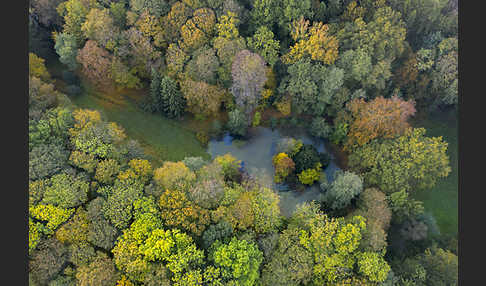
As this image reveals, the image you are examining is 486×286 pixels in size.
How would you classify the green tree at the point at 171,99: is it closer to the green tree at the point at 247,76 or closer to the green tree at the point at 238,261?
the green tree at the point at 247,76

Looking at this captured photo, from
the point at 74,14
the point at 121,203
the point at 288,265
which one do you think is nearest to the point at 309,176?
the point at 288,265

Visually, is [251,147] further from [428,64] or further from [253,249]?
[428,64]

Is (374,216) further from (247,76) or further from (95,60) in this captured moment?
(95,60)

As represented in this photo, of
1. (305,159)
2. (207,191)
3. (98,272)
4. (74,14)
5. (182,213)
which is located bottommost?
(98,272)

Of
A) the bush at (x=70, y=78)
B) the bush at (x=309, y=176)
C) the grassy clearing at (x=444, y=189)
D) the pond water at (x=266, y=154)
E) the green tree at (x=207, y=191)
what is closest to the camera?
the green tree at (x=207, y=191)

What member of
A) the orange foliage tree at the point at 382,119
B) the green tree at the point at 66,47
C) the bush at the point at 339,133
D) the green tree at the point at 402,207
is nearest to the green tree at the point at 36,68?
the green tree at the point at 66,47
